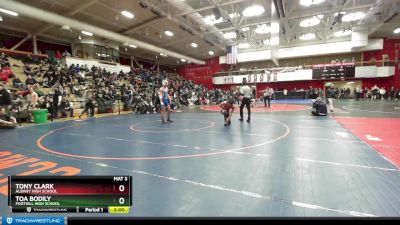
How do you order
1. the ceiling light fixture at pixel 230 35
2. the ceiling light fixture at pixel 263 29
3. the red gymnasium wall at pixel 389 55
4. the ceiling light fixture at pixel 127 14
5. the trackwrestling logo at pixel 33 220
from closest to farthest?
the trackwrestling logo at pixel 33 220 → the ceiling light fixture at pixel 127 14 → the ceiling light fixture at pixel 263 29 → the ceiling light fixture at pixel 230 35 → the red gymnasium wall at pixel 389 55

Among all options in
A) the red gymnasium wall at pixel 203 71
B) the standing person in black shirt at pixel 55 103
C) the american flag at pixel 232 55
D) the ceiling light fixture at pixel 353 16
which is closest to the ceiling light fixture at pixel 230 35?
the american flag at pixel 232 55

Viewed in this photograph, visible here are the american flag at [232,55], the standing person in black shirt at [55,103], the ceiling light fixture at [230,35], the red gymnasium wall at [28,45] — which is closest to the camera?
the standing person in black shirt at [55,103]

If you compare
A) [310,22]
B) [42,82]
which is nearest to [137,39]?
[42,82]

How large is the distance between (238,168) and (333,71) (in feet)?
87.2


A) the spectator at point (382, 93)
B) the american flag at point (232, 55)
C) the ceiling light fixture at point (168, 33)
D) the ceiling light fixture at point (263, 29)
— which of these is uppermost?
the ceiling light fixture at point (263, 29)

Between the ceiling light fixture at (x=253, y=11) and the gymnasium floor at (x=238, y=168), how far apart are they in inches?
516

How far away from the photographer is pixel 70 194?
1499mm

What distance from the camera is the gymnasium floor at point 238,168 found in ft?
7.89

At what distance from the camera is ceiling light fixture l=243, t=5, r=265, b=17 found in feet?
54.4

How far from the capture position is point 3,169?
3707 mm

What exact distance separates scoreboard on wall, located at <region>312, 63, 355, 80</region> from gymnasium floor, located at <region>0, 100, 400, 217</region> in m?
21.8

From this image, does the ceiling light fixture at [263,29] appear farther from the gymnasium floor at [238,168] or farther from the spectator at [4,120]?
the spectator at [4,120]

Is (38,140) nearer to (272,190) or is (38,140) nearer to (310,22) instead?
(272,190)

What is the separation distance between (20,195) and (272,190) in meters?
2.47
